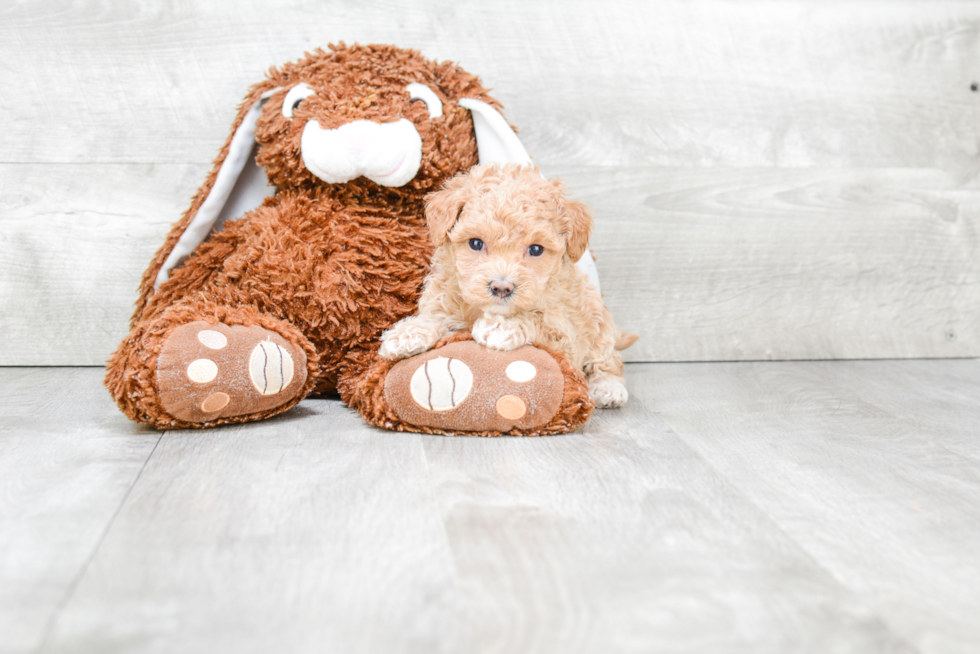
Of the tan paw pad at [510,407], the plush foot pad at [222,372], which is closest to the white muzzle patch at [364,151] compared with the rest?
the plush foot pad at [222,372]

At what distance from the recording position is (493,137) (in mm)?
1089

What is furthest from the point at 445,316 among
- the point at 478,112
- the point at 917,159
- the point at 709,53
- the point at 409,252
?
the point at 917,159

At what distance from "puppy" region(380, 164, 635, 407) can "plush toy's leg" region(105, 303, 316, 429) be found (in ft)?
0.45

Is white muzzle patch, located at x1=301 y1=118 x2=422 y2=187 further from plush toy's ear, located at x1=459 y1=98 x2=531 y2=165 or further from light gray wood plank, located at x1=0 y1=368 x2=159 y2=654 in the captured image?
light gray wood plank, located at x1=0 y1=368 x2=159 y2=654

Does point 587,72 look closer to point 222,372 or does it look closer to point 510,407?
point 510,407

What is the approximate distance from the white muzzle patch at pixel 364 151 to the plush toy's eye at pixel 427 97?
55 millimetres

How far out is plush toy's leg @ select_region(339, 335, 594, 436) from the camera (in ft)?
2.86

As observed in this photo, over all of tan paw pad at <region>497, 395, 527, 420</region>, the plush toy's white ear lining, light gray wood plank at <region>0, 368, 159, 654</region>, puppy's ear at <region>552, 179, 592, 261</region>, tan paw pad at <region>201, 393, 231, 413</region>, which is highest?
the plush toy's white ear lining

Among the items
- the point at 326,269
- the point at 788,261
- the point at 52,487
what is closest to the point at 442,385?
the point at 326,269

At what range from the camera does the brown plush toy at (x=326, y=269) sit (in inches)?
34.4

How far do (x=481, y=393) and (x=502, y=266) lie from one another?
146 millimetres

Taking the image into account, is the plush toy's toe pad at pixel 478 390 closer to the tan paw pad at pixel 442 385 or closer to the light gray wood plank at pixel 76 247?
the tan paw pad at pixel 442 385

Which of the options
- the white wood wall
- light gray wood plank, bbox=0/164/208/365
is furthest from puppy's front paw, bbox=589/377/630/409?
light gray wood plank, bbox=0/164/208/365

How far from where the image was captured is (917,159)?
4.74 ft
